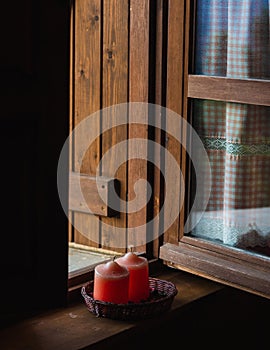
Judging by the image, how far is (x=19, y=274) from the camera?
90.7 inches

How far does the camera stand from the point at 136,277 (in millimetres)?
2469

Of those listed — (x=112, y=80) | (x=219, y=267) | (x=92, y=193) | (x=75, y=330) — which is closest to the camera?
(x=75, y=330)

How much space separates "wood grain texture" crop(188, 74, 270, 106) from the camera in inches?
95.8

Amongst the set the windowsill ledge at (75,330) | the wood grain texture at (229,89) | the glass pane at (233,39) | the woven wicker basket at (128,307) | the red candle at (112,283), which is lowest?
the windowsill ledge at (75,330)

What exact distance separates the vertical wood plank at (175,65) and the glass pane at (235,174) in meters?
0.08

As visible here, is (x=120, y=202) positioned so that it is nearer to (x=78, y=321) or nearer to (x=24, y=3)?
(x=78, y=321)

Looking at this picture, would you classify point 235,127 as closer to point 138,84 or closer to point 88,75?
point 138,84

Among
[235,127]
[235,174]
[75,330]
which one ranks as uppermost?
[235,127]

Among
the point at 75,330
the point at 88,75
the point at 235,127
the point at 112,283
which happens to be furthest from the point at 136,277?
the point at 88,75

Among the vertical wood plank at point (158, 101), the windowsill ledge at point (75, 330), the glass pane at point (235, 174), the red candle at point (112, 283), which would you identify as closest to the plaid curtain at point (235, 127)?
the glass pane at point (235, 174)

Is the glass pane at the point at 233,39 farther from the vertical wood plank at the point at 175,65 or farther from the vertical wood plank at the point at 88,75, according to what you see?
the vertical wood plank at the point at 88,75

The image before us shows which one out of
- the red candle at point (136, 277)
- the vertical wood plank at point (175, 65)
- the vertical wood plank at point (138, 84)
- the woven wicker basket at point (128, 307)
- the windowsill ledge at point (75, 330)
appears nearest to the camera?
the windowsill ledge at point (75, 330)

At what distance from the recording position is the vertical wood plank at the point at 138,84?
279 cm

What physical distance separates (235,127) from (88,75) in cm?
75
